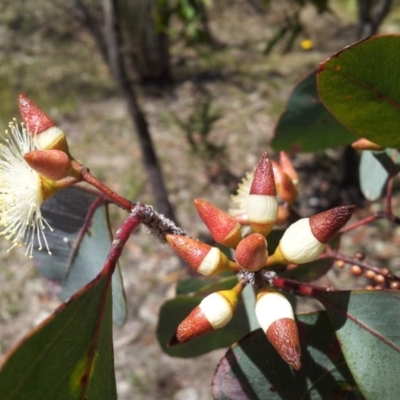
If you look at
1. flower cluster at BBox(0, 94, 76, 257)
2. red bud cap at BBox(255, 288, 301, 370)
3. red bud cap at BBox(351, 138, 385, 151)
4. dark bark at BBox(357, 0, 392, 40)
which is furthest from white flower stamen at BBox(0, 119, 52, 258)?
dark bark at BBox(357, 0, 392, 40)

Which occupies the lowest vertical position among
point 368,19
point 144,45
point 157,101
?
point 157,101

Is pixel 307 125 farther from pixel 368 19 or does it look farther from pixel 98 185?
pixel 368 19

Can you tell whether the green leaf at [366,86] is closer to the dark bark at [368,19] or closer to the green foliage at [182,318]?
the green foliage at [182,318]

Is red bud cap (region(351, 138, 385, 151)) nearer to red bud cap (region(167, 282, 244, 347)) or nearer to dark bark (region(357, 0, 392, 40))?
red bud cap (region(167, 282, 244, 347))

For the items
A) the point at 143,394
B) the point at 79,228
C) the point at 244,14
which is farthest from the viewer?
the point at 244,14

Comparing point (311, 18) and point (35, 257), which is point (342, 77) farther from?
point (311, 18)

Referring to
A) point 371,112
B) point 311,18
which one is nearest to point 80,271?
point 371,112

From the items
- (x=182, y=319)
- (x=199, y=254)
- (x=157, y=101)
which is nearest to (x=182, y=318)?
(x=182, y=319)

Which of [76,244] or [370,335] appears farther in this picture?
[76,244]
